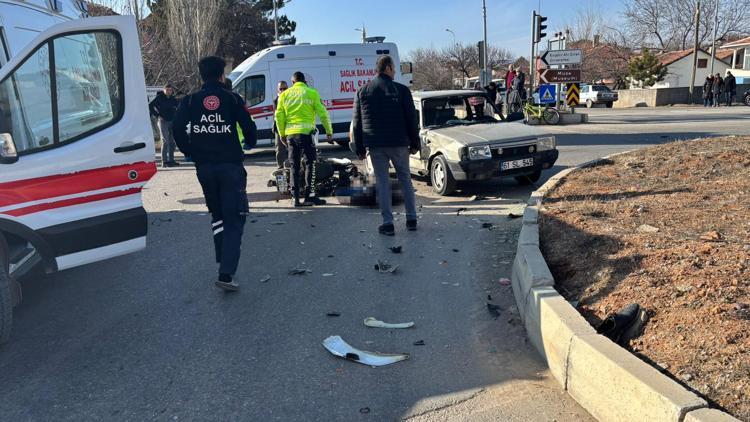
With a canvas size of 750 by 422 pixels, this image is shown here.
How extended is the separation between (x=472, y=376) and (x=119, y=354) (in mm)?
2383

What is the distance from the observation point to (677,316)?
3.21m

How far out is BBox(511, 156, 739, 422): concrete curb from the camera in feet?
7.96

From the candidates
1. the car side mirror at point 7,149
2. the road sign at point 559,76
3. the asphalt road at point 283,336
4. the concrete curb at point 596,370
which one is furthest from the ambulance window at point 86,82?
the road sign at point 559,76

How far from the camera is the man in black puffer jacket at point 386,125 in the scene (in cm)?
627

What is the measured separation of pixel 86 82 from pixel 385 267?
9.90ft

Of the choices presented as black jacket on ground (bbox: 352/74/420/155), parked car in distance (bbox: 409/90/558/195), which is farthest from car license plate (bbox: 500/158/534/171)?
black jacket on ground (bbox: 352/74/420/155)

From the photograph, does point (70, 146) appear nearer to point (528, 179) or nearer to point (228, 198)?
point (228, 198)

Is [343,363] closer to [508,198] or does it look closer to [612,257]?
[612,257]

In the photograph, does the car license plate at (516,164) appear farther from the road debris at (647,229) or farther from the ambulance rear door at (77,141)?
the ambulance rear door at (77,141)

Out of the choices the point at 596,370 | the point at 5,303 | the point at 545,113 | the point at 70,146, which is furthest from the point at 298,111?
the point at 545,113

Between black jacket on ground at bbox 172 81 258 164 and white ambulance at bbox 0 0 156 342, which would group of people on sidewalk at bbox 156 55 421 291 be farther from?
white ambulance at bbox 0 0 156 342

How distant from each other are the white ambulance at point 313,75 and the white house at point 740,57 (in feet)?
158

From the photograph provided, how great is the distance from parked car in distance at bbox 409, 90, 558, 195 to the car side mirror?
18.6 feet

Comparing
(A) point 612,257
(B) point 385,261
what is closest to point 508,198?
(B) point 385,261
